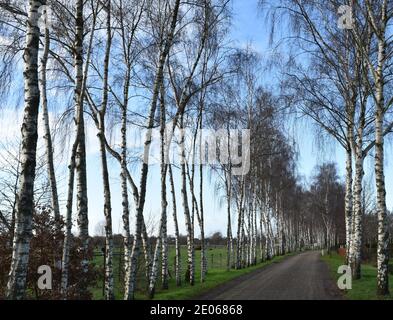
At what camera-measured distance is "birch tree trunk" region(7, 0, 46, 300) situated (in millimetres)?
6449

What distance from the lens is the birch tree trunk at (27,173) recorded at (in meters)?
6.45

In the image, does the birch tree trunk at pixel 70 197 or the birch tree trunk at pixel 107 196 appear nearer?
the birch tree trunk at pixel 70 197

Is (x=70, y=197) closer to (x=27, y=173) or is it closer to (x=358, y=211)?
(x=27, y=173)

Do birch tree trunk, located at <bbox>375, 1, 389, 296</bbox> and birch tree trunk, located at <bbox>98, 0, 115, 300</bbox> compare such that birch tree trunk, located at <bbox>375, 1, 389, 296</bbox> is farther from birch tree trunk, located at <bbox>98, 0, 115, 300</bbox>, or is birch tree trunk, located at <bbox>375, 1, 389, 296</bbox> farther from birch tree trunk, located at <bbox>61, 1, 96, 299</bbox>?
birch tree trunk, located at <bbox>61, 1, 96, 299</bbox>

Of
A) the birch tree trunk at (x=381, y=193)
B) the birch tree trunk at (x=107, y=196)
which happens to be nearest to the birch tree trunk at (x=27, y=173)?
the birch tree trunk at (x=107, y=196)

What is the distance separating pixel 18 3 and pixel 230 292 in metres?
11.5

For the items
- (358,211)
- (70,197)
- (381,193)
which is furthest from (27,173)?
(358,211)

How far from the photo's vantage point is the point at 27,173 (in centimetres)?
682

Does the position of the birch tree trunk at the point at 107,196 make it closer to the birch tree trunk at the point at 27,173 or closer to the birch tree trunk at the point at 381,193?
the birch tree trunk at the point at 27,173

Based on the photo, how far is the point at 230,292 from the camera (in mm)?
15758

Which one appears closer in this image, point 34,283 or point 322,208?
point 34,283

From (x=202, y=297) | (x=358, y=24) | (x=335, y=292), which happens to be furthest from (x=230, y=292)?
(x=358, y=24)

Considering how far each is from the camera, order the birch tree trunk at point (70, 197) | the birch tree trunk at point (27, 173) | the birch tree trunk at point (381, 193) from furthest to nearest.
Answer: the birch tree trunk at point (381, 193) → the birch tree trunk at point (70, 197) → the birch tree trunk at point (27, 173)
